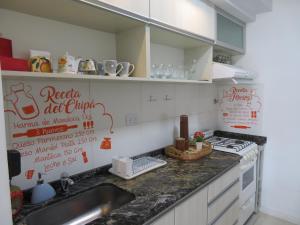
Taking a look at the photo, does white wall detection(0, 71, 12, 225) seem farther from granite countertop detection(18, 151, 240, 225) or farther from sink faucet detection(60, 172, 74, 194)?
sink faucet detection(60, 172, 74, 194)

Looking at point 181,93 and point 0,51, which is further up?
point 0,51

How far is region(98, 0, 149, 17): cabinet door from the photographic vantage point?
1.11 meters

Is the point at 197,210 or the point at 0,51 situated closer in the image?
the point at 0,51

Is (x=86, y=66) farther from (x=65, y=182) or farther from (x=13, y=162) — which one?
(x=65, y=182)

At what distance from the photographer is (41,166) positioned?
1248 millimetres

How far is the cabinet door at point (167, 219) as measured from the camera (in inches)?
43.8

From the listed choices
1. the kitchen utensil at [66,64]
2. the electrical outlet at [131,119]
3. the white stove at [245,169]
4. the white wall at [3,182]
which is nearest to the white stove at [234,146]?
the white stove at [245,169]

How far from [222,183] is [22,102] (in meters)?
1.46

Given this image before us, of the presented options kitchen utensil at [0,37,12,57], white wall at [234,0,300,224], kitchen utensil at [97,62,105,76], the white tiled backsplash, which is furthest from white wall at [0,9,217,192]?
white wall at [234,0,300,224]

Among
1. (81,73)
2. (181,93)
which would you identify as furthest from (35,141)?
(181,93)

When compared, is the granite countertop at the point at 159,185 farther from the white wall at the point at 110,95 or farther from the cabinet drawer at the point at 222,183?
the white wall at the point at 110,95

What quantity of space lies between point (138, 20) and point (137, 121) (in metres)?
0.80

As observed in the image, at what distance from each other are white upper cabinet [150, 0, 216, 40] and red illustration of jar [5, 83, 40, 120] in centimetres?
83

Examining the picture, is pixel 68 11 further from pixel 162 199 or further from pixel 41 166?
pixel 162 199
